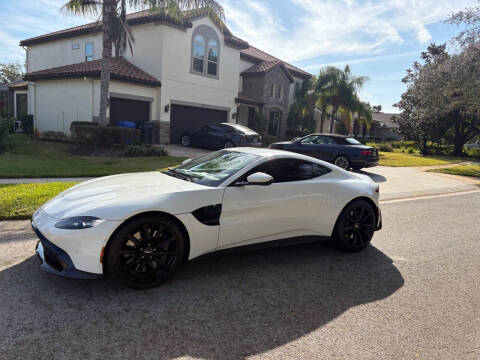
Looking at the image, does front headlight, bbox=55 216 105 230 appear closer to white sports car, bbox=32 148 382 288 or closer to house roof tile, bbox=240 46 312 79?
white sports car, bbox=32 148 382 288

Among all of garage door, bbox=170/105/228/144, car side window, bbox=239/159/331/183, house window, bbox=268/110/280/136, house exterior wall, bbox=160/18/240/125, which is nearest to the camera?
car side window, bbox=239/159/331/183

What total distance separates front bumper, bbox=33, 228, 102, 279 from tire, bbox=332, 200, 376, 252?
122 inches

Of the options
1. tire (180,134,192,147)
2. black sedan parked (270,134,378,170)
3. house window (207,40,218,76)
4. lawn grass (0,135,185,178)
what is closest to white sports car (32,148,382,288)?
lawn grass (0,135,185,178)

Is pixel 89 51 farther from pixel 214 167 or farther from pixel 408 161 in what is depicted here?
pixel 214 167

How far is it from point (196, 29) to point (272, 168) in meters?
18.2

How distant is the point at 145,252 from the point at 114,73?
1532cm

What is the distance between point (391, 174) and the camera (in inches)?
552

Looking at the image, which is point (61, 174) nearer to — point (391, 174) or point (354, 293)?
point (354, 293)

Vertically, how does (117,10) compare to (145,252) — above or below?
above

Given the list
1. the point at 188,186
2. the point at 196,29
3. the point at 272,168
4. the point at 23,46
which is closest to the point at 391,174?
the point at 272,168

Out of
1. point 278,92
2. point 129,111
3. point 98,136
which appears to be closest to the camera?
point 98,136

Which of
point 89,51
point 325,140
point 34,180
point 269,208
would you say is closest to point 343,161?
point 325,140

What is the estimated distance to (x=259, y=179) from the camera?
4.01m

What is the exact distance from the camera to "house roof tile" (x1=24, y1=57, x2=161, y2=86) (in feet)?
55.1
